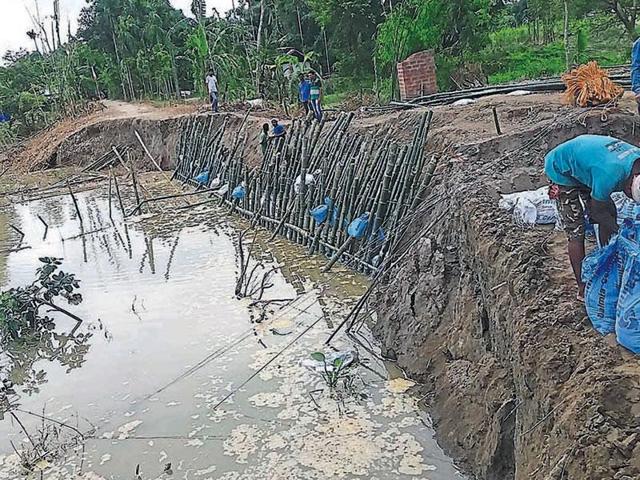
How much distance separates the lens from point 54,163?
22.6 metres

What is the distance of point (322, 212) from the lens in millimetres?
9766

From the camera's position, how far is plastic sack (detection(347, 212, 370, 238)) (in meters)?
8.59

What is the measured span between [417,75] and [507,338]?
413 inches

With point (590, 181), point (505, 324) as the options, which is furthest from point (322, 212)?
point (590, 181)

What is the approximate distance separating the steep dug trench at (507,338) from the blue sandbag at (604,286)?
96mm

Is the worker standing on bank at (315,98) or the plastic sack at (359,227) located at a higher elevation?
the worker standing on bank at (315,98)

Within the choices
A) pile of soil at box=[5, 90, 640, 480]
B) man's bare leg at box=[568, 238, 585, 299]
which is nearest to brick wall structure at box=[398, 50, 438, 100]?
pile of soil at box=[5, 90, 640, 480]

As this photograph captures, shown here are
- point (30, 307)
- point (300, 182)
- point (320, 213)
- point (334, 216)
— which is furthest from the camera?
point (300, 182)

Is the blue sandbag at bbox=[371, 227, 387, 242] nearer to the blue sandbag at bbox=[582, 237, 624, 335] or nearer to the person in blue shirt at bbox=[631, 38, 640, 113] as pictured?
the person in blue shirt at bbox=[631, 38, 640, 113]

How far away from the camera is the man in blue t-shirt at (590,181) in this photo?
3408 mm

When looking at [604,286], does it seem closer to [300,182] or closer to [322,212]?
[322,212]

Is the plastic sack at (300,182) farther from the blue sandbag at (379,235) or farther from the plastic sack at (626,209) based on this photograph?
the plastic sack at (626,209)

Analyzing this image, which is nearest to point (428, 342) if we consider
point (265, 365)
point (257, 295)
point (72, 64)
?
point (265, 365)

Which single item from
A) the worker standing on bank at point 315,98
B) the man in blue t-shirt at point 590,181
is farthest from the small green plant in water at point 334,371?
the worker standing on bank at point 315,98
